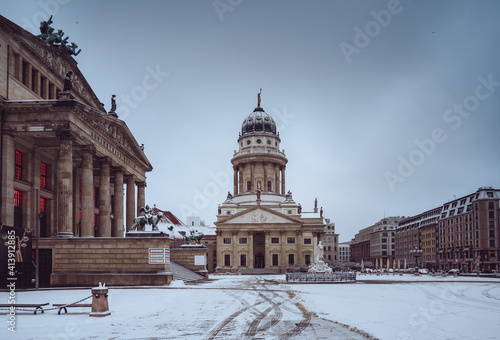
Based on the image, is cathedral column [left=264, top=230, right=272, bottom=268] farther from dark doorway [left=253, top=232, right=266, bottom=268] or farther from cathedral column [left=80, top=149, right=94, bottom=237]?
cathedral column [left=80, top=149, right=94, bottom=237]

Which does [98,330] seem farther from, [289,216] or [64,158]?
[289,216]

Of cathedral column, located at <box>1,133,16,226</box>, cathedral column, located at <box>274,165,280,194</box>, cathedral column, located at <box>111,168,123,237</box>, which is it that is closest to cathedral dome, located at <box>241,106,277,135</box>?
cathedral column, located at <box>274,165,280,194</box>

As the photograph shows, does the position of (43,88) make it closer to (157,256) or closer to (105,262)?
(105,262)

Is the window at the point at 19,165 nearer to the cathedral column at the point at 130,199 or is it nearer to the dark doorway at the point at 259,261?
the cathedral column at the point at 130,199

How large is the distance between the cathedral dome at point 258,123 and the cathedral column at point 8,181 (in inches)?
3868

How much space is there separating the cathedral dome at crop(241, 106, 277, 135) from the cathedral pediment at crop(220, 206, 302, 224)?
85.1 feet

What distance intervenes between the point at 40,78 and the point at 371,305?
34.2m

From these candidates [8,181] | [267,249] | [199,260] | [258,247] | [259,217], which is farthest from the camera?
[258,247]

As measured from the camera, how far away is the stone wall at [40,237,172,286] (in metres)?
36.2

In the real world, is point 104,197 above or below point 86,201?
above

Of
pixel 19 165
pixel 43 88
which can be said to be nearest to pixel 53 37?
pixel 43 88

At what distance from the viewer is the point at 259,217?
4572 inches

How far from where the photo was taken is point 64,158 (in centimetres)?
3691

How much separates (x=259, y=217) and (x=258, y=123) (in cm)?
2898
